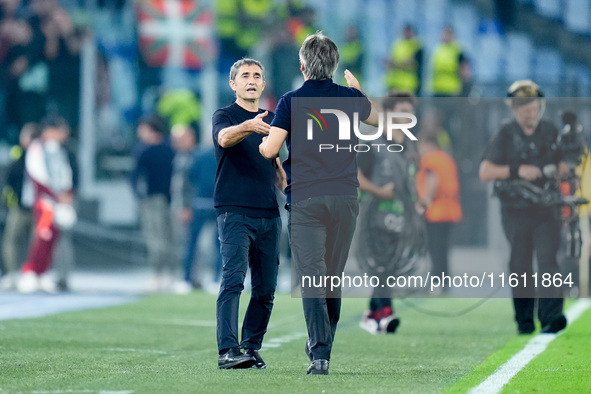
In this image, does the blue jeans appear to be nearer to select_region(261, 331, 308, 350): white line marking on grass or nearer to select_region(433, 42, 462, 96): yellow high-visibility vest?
select_region(261, 331, 308, 350): white line marking on grass

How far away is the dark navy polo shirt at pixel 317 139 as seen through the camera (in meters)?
7.00

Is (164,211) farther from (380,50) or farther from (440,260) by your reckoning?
(380,50)

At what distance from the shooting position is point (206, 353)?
8.48 metres

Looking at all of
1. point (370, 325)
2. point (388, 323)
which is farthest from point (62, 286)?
point (388, 323)

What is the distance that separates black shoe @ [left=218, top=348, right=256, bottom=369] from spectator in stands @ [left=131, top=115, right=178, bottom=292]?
8457 millimetres

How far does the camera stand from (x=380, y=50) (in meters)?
22.3

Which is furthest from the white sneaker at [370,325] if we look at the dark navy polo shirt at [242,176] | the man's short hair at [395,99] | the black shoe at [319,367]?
the black shoe at [319,367]

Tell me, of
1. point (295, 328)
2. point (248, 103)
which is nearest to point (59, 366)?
point (248, 103)

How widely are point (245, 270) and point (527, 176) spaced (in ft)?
11.5

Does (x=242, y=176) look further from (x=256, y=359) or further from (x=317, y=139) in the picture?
(x=256, y=359)

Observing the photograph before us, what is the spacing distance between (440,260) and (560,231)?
4.28 metres

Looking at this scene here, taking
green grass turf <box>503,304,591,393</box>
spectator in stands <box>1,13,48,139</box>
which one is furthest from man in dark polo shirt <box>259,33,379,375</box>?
spectator in stands <box>1,13,48,139</box>

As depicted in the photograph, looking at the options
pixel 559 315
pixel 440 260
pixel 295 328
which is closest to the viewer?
pixel 559 315

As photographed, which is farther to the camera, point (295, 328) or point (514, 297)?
point (295, 328)
